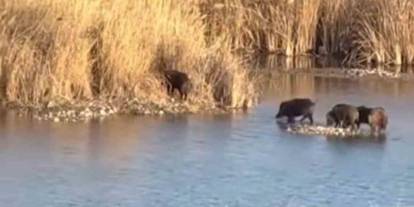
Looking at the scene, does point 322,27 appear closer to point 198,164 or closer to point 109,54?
point 109,54

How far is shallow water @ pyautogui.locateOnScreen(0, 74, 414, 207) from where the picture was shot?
34.7 ft

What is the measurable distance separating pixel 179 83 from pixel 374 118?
8.88ft

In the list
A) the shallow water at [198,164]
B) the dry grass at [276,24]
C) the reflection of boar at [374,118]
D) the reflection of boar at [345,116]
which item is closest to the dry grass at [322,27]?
the dry grass at [276,24]

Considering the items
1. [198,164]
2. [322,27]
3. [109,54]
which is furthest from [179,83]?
[322,27]

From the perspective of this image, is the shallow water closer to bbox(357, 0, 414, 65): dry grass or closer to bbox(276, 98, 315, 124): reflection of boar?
bbox(276, 98, 315, 124): reflection of boar

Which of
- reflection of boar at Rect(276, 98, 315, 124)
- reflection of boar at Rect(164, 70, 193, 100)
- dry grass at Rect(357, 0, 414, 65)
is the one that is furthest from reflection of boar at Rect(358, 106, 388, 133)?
dry grass at Rect(357, 0, 414, 65)

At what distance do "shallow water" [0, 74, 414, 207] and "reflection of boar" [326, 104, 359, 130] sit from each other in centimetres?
35

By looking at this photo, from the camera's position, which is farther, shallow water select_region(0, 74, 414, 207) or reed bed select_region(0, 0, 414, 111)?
reed bed select_region(0, 0, 414, 111)

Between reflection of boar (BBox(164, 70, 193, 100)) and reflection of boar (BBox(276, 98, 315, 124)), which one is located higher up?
reflection of boar (BBox(164, 70, 193, 100))

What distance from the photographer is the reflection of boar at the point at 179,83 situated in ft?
51.2

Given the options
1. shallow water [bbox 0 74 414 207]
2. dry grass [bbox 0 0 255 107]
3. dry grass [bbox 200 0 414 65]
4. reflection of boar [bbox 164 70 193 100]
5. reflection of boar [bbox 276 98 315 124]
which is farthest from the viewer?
dry grass [bbox 200 0 414 65]

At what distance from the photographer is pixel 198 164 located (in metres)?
12.0

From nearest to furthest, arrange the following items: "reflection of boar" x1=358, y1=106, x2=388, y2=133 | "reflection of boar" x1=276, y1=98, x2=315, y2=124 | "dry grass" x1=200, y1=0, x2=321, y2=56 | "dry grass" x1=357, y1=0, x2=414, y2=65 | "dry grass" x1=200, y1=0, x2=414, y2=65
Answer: "reflection of boar" x1=358, y1=106, x2=388, y2=133
"reflection of boar" x1=276, y1=98, x2=315, y2=124
"dry grass" x1=357, y1=0, x2=414, y2=65
"dry grass" x1=200, y1=0, x2=414, y2=65
"dry grass" x1=200, y1=0, x2=321, y2=56

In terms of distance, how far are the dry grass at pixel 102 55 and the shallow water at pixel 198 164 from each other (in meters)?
0.64
